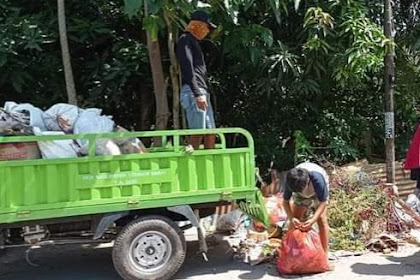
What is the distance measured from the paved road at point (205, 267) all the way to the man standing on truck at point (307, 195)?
0.45 meters

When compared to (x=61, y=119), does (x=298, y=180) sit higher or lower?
lower

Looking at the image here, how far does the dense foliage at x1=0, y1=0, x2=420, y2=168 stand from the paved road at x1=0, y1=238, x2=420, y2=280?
2161mm

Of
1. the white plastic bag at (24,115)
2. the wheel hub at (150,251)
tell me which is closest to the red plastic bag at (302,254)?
the wheel hub at (150,251)

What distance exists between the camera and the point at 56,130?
17.5 ft

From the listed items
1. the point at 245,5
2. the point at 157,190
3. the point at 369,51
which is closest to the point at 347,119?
the point at 369,51

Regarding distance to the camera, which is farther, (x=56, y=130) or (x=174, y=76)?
(x=174, y=76)

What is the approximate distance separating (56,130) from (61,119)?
0.11 meters

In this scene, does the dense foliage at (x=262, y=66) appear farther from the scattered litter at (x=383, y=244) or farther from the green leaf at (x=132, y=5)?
the scattered litter at (x=383, y=244)

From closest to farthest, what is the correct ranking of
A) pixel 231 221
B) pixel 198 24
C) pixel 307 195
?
pixel 307 195 → pixel 198 24 → pixel 231 221

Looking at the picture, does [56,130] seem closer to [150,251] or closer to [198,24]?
[150,251]

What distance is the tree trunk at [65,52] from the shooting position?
7.24 metres

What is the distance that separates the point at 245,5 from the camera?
6.32 m

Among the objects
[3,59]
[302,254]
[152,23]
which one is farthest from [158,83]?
[302,254]

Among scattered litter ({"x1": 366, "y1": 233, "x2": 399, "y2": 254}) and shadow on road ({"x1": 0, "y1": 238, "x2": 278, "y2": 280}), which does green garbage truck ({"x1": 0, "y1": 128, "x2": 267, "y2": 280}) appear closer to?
shadow on road ({"x1": 0, "y1": 238, "x2": 278, "y2": 280})
